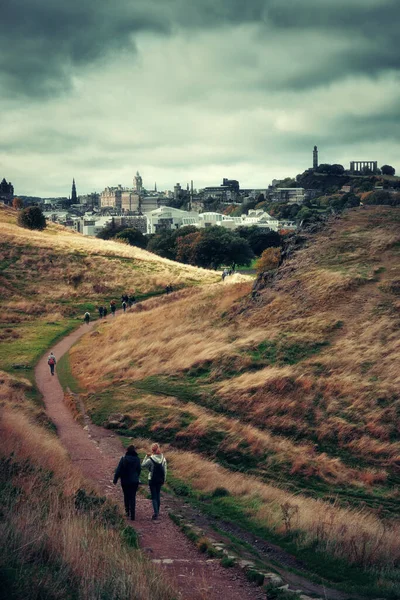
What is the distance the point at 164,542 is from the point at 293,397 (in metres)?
10.5

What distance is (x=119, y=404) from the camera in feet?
72.9

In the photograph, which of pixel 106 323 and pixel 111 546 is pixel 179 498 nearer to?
pixel 111 546

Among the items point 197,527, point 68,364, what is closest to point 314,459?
point 197,527

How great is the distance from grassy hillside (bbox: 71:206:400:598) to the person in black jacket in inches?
93.7

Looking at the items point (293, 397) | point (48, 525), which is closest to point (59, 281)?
point (293, 397)

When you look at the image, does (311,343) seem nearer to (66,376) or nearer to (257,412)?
(257,412)

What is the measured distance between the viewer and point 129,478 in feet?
37.5

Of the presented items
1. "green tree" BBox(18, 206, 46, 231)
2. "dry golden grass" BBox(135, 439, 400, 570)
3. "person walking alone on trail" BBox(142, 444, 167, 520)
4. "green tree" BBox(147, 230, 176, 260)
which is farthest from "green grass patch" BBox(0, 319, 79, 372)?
"green tree" BBox(147, 230, 176, 260)

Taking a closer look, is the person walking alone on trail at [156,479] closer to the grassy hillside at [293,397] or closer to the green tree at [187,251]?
the grassy hillside at [293,397]

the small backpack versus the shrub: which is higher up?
the small backpack

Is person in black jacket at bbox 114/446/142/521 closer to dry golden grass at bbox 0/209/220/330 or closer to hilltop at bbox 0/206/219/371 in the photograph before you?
hilltop at bbox 0/206/219/371

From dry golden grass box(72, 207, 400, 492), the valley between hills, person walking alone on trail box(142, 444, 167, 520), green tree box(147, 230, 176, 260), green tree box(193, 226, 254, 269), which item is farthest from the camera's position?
green tree box(147, 230, 176, 260)

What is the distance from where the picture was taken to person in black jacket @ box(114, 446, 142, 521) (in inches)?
450

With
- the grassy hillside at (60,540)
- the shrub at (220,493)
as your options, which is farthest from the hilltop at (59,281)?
the grassy hillside at (60,540)
